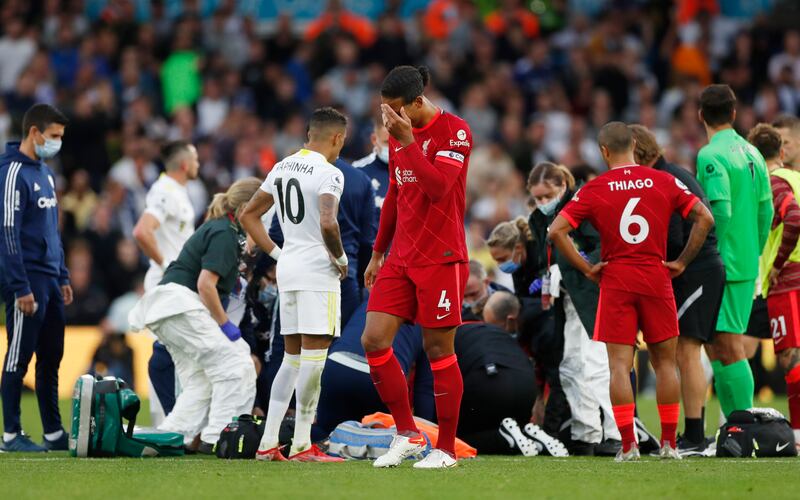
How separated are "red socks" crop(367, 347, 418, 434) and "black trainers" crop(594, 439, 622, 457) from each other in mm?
2239

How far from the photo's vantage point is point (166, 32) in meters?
22.8

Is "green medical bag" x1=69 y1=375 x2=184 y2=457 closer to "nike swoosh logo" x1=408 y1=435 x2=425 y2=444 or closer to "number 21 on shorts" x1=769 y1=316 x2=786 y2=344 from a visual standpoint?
"nike swoosh logo" x1=408 y1=435 x2=425 y2=444

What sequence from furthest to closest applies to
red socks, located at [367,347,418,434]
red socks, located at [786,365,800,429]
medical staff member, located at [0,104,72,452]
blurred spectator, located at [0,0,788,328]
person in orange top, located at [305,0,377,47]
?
person in orange top, located at [305,0,377,47] → blurred spectator, located at [0,0,788,328] → medical staff member, located at [0,104,72,452] → red socks, located at [786,365,800,429] → red socks, located at [367,347,418,434]

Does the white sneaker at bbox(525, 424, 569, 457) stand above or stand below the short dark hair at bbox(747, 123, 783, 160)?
below

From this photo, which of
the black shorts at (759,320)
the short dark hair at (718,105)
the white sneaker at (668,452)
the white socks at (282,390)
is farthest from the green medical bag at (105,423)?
the black shorts at (759,320)

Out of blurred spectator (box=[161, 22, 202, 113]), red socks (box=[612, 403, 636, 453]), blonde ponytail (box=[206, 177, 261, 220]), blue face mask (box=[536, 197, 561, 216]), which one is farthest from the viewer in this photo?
blurred spectator (box=[161, 22, 202, 113])

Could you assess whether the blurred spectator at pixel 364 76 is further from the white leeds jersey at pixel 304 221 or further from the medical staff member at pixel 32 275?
the white leeds jersey at pixel 304 221

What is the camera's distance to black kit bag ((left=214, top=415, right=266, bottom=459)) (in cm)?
945

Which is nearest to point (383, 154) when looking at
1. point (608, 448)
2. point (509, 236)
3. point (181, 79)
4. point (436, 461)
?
point (509, 236)

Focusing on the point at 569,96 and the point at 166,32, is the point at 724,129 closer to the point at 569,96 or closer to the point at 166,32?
the point at 569,96

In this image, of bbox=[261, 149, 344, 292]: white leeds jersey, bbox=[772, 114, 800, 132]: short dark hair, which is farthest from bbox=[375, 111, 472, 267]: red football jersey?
bbox=[772, 114, 800, 132]: short dark hair

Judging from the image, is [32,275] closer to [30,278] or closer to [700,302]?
[30,278]

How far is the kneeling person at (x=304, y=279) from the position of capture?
29.1ft

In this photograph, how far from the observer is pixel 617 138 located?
29.6 feet
